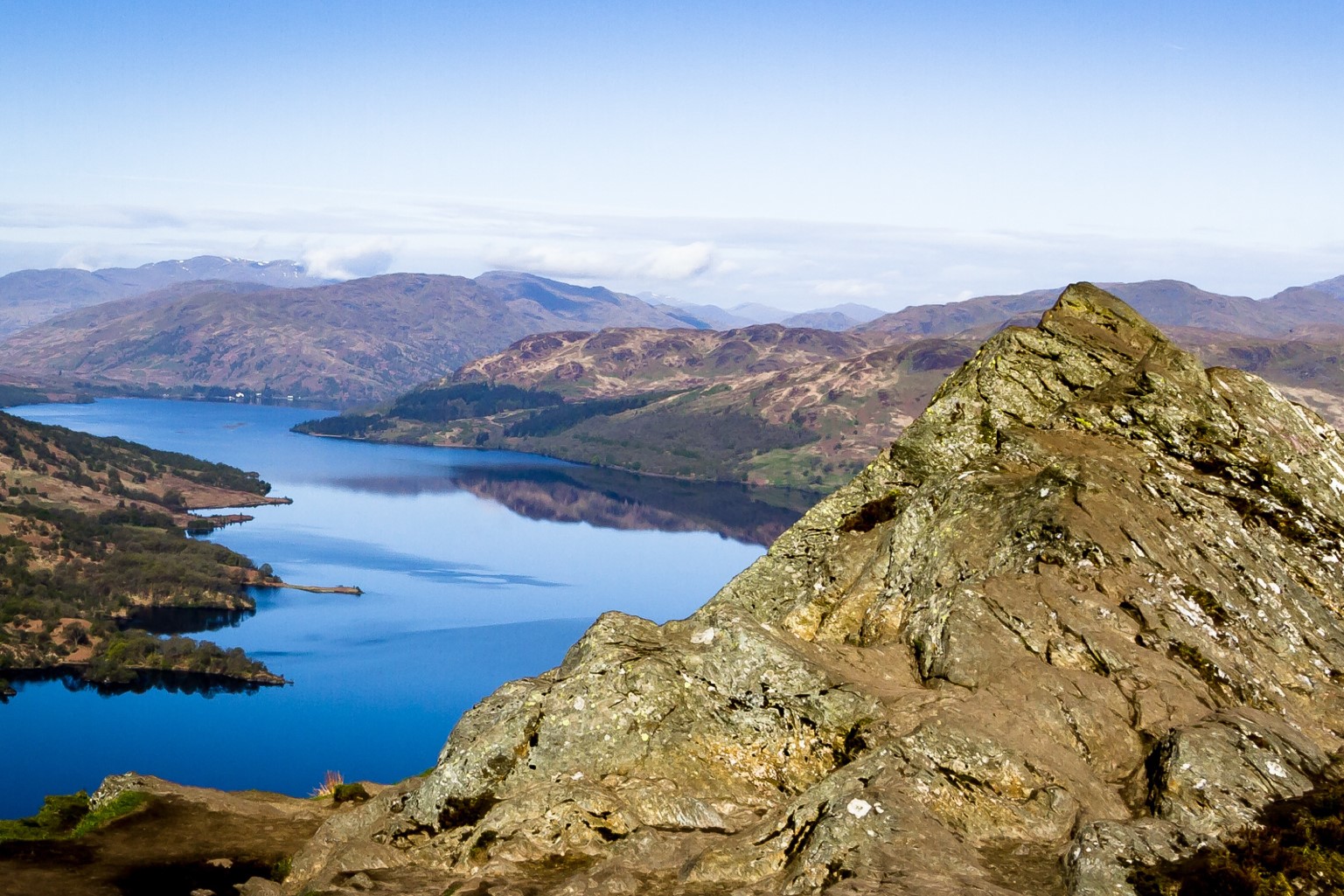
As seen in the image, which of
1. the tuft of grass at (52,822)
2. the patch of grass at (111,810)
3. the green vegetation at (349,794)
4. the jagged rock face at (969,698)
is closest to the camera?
the jagged rock face at (969,698)

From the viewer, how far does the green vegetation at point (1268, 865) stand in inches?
734

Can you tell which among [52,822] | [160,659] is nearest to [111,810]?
[52,822]

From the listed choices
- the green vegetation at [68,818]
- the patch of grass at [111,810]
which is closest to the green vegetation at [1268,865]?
the patch of grass at [111,810]

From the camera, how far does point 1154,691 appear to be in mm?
25141

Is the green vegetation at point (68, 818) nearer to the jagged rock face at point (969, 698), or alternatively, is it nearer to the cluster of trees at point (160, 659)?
the jagged rock face at point (969, 698)

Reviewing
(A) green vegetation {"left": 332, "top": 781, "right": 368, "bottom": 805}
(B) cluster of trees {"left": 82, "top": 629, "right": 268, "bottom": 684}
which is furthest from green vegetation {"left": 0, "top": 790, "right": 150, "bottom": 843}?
(B) cluster of trees {"left": 82, "top": 629, "right": 268, "bottom": 684}

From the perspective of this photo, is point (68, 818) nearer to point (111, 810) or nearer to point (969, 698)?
point (111, 810)

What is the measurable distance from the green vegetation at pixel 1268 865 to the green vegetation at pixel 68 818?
27415 mm

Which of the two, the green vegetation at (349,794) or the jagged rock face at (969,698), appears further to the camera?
the green vegetation at (349,794)

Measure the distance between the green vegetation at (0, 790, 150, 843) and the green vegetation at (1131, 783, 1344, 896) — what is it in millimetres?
27415

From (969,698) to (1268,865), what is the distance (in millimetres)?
7099

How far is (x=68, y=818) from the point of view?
31141mm

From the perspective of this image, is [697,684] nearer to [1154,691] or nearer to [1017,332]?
[1154,691]

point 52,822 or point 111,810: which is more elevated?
point 111,810
